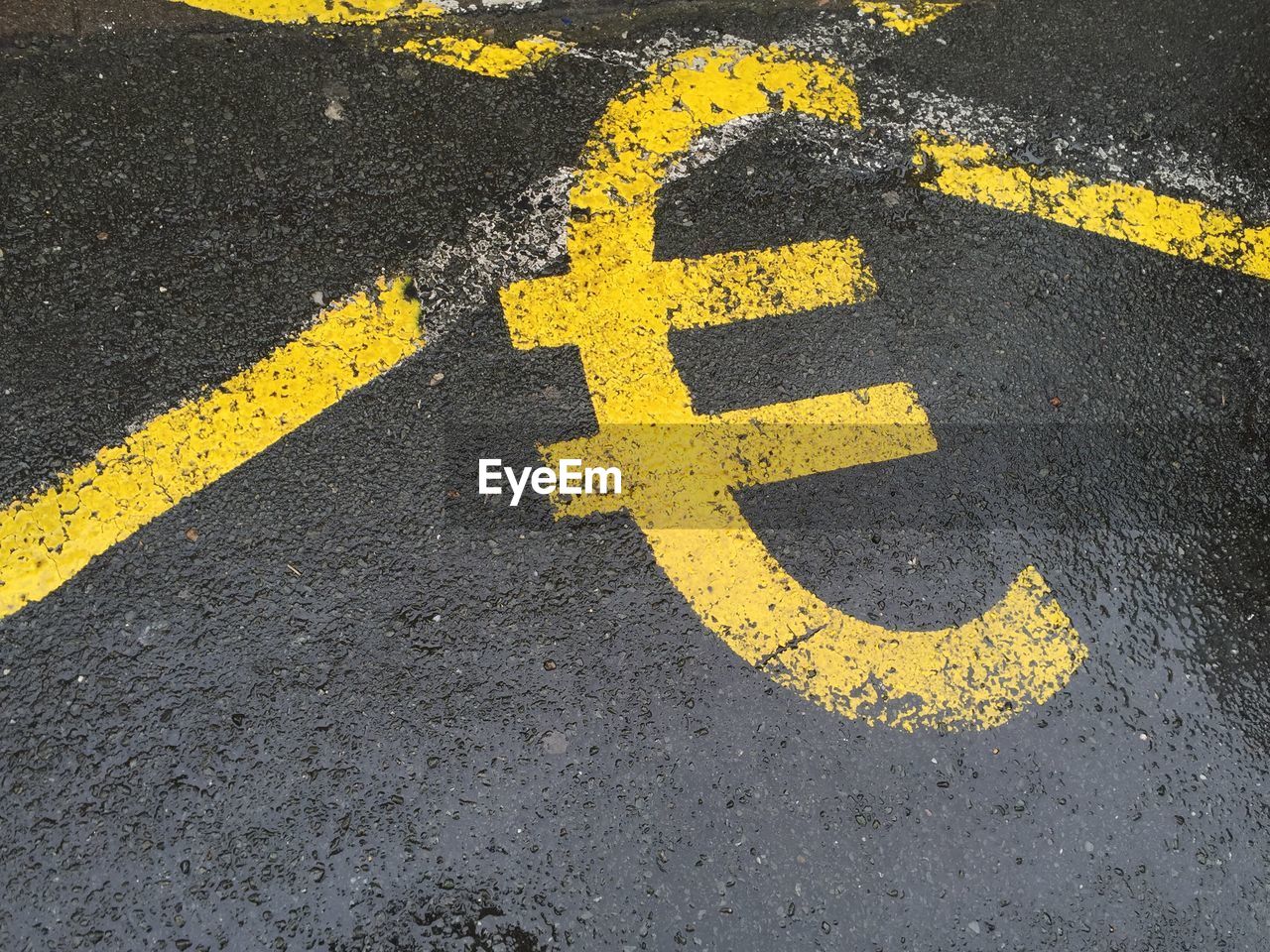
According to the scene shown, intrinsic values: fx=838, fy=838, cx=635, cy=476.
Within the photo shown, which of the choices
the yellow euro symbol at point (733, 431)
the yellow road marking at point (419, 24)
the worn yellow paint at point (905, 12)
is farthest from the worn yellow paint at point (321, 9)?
the worn yellow paint at point (905, 12)

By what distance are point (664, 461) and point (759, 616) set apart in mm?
480

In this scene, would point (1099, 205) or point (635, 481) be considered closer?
point (635, 481)

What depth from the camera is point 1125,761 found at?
6.89 feet

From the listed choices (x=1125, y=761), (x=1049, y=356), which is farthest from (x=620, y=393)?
(x=1125, y=761)

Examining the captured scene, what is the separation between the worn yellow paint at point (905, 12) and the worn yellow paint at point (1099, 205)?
0.45m

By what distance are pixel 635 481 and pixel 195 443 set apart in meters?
1.14

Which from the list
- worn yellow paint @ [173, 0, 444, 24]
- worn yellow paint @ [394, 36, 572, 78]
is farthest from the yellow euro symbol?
worn yellow paint @ [173, 0, 444, 24]

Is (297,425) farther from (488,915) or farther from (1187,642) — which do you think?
(1187,642)

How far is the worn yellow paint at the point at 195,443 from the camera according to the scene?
2.04m

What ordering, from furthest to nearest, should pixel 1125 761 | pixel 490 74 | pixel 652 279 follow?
pixel 490 74 < pixel 652 279 < pixel 1125 761

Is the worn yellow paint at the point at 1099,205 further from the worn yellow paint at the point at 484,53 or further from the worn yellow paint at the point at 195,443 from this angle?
the worn yellow paint at the point at 195,443

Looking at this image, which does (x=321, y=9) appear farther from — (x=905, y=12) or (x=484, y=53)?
(x=905, y=12)

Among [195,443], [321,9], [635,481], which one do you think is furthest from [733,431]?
[321,9]

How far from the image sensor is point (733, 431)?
231cm
